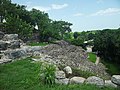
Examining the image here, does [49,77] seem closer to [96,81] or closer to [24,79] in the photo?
[24,79]

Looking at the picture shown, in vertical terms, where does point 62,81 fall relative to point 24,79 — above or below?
below

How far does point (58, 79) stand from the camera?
15516 millimetres

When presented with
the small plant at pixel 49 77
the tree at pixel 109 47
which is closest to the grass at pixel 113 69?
the tree at pixel 109 47

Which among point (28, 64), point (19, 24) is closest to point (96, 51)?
point (19, 24)

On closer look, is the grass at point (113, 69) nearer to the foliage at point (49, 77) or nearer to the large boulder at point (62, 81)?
Answer: the large boulder at point (62, 81)

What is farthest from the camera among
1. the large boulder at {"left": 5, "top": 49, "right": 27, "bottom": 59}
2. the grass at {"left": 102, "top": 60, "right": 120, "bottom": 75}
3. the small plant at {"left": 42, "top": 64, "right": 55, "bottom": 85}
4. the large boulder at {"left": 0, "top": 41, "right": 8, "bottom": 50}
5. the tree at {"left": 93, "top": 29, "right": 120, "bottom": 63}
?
the tree at {"left": 93, "top": 29, "right": 120, "bottom": 63}

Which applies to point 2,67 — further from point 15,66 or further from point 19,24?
point 19,24

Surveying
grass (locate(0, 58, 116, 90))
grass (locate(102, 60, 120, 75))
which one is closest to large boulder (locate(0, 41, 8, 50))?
grass (locate(0, 58, 116, 90))

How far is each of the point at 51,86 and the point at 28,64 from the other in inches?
251

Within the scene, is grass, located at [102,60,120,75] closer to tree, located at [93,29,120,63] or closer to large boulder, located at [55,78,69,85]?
tree, located at [93,29,120,63]

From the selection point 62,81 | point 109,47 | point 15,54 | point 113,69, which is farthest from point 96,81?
point 109,47

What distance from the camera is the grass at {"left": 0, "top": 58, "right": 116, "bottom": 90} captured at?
13812mm

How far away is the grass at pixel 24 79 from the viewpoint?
13.8 metres

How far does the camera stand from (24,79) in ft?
50.6
